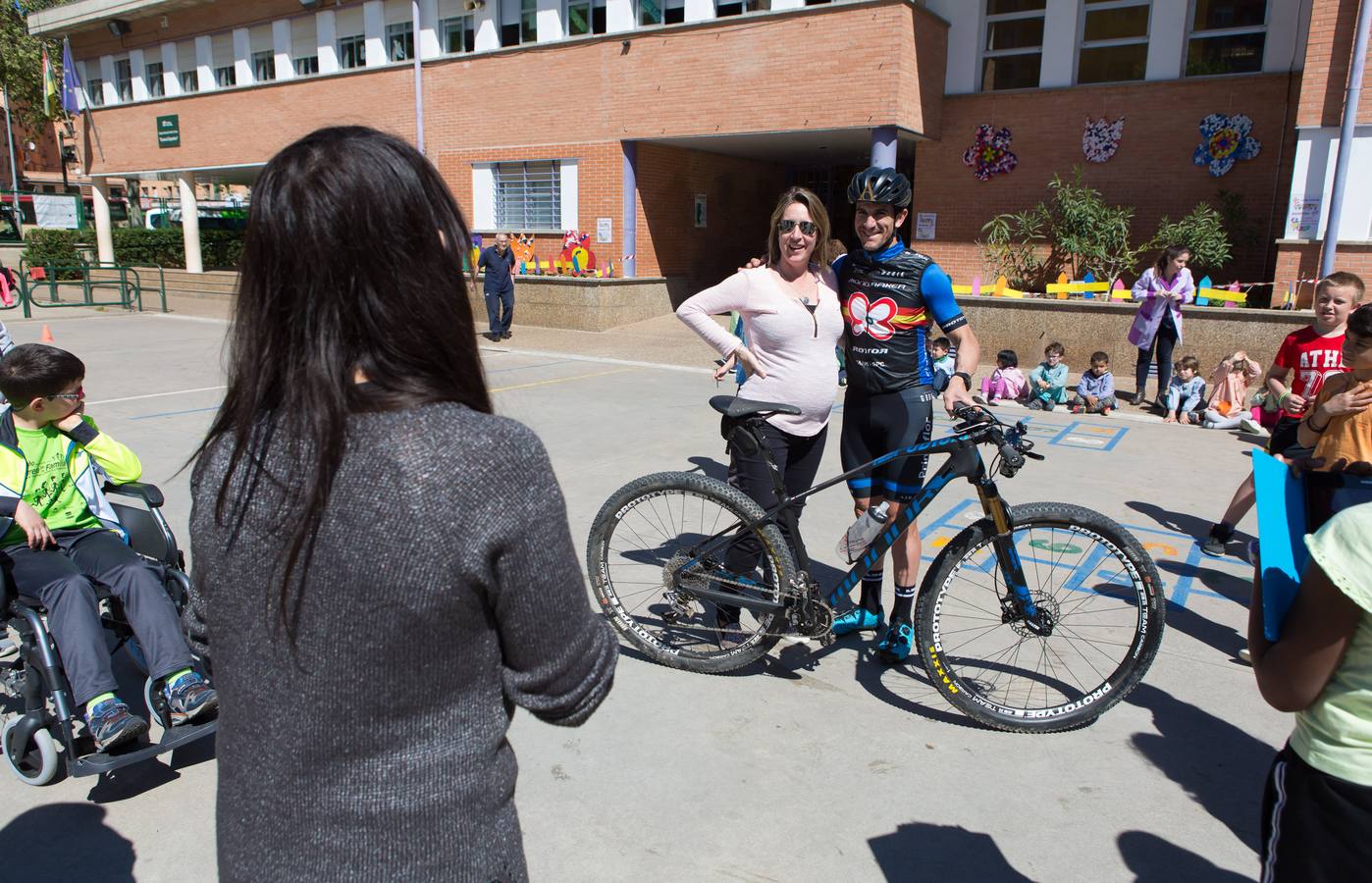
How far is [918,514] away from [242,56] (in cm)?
2631

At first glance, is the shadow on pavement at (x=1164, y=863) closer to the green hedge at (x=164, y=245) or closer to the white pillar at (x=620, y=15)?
the white pillar at (x=620, y=15)

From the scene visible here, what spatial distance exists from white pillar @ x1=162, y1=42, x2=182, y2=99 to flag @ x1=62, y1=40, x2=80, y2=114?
311 cm

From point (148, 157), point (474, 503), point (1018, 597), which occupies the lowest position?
point (1018, 597)

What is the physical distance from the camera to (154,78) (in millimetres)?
27266

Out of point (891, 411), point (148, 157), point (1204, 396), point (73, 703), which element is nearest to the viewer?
point (73, 703)

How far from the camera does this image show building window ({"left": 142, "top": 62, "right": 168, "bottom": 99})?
88.8ft

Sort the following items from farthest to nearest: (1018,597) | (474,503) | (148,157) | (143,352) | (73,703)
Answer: (148,157)
(143,352)
(1018,597)
(73,703)
(474,503)

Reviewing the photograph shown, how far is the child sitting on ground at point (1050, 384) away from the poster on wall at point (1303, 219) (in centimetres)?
433

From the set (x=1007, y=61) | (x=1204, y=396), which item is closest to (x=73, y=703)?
(x=1204, y=396)

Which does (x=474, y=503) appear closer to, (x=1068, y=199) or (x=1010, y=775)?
(x=1010, y=775)

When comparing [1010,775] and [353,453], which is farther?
[1010,775]

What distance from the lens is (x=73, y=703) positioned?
3080 mm

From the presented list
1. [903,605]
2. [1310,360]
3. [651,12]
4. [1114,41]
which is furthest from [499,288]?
[903,605]

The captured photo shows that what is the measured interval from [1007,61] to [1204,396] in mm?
8473
